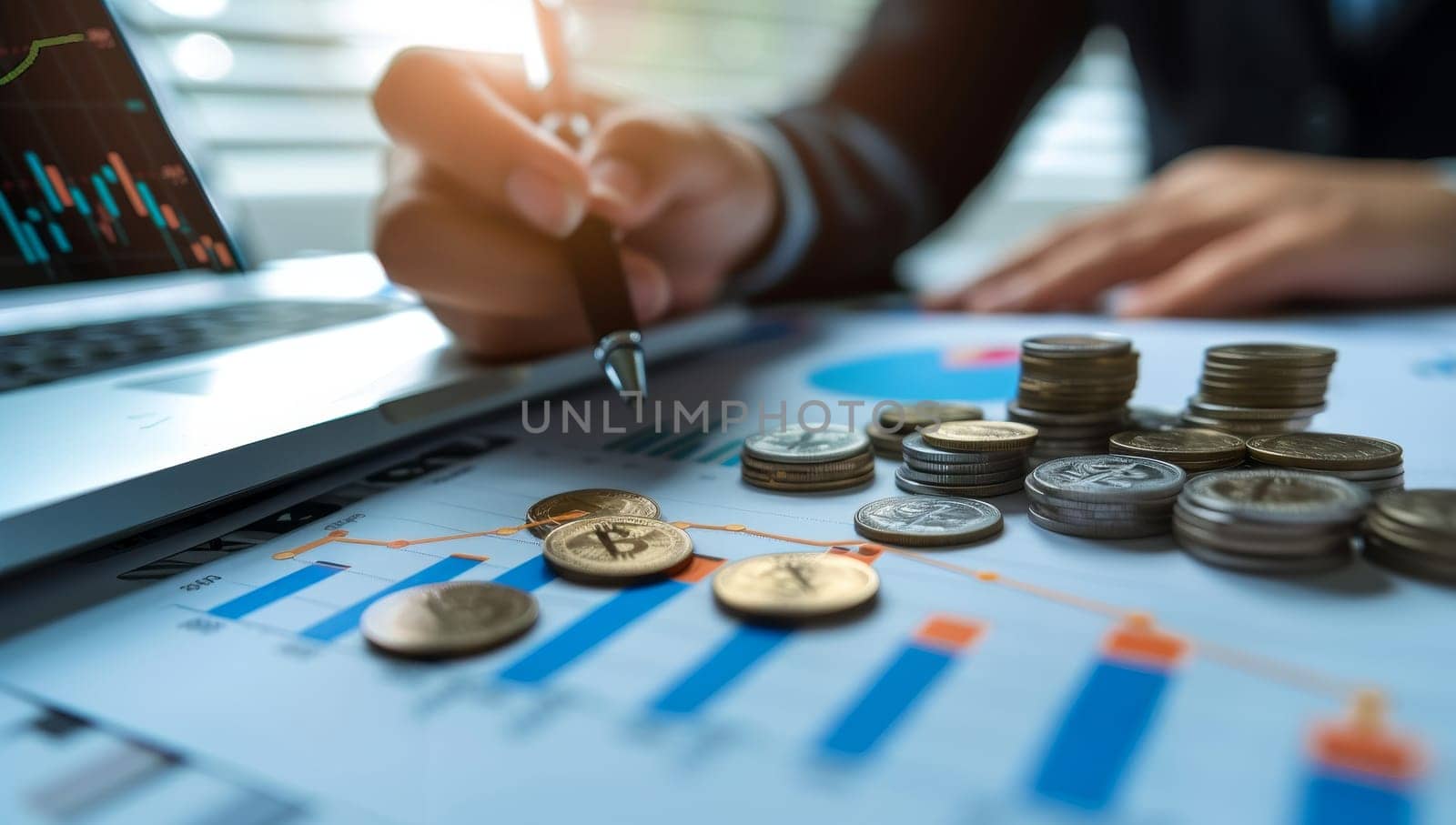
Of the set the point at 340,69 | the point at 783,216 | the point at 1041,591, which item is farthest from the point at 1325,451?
the point at 340,69

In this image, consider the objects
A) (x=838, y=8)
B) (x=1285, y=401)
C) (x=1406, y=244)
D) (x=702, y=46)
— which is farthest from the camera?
(x=838, y=8)

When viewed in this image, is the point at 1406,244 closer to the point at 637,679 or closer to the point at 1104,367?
the point at 1104,367

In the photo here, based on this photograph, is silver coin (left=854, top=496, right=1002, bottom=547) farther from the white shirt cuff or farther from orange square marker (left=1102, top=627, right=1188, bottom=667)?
the white shirt cuff

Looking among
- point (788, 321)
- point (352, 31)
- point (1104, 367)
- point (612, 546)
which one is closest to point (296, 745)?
point (612, 546)

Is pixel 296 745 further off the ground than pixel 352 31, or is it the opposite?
pixel 352 31

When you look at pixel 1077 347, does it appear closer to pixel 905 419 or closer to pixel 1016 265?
pixel 905 419

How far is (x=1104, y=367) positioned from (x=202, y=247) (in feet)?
2.16

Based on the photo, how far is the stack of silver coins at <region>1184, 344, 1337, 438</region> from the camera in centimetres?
57

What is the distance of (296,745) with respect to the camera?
299 millimetres

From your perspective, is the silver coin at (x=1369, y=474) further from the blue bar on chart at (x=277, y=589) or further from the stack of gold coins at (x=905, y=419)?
the blue bar on chart at (x=277, y=589)

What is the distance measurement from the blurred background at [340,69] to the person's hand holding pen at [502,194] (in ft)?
0.43

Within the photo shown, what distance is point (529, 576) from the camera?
43 cm

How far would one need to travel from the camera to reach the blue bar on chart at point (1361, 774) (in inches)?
9.6

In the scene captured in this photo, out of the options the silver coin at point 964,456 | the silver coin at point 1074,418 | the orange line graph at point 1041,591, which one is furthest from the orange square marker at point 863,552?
the silver coin at point 1074,418
